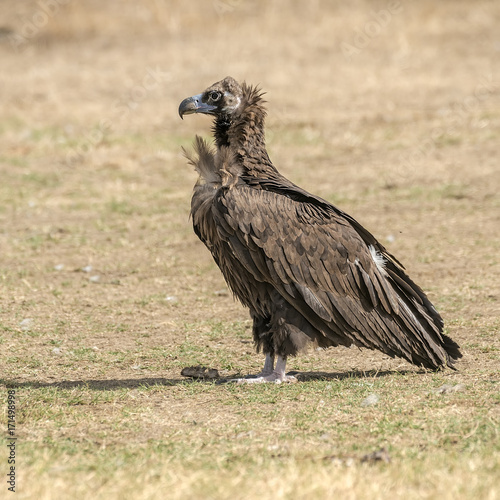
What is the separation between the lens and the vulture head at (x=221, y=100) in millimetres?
6500

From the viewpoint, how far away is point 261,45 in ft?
69.9

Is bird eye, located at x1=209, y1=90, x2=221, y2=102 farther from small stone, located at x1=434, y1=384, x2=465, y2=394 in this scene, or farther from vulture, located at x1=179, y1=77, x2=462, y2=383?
small stone, located at x1=434, y1=384, x2=465, y2=394

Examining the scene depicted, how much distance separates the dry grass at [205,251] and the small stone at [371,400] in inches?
2.7

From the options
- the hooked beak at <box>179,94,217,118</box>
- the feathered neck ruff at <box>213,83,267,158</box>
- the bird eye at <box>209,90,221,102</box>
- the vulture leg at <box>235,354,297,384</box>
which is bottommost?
the vulture leg at <box>235,354,297,384</box>

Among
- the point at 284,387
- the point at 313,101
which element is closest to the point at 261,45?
the point at 313,101

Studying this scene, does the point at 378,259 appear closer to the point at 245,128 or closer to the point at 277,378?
the point at 277,378

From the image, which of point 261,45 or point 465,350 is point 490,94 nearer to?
point 261,45

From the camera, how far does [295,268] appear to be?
19.6ft

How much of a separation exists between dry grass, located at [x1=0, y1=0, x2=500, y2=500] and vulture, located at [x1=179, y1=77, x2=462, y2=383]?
0.32 meters

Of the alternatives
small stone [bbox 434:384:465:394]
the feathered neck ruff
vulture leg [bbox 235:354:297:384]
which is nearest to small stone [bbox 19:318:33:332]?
vulture leg [bbox 235:354:297:384]

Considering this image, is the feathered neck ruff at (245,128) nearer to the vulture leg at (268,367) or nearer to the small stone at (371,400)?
the vulture leg at (268,367)

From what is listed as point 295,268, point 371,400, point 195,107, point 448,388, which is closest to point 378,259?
point 295,268

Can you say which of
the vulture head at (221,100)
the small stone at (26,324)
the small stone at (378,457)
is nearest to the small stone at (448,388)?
the small stone at (378,457)

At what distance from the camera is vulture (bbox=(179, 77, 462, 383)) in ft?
19.4
